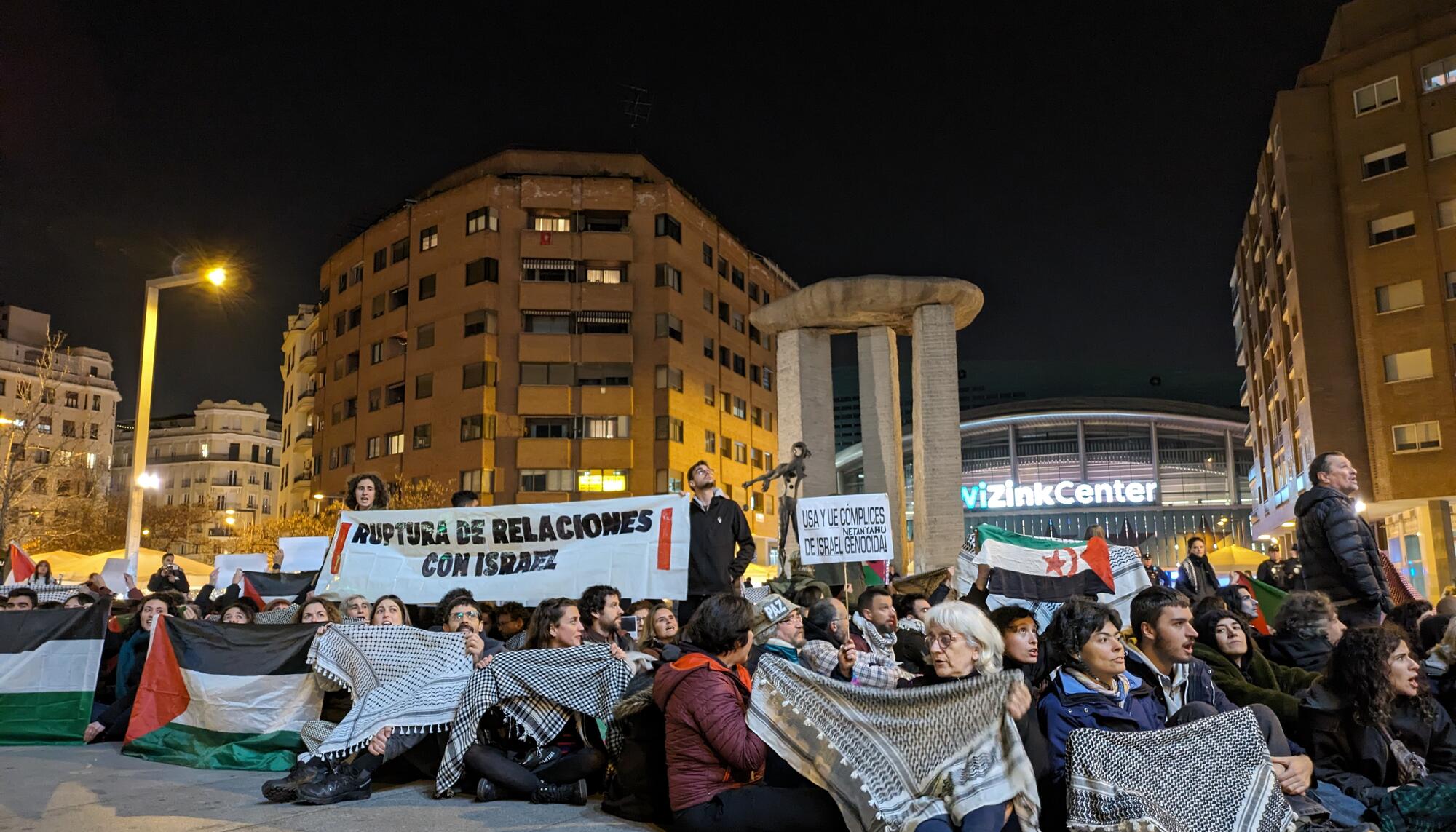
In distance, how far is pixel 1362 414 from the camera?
41.4m

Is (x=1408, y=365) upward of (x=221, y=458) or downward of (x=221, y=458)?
downward

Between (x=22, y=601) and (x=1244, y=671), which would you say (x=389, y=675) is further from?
(x=22, y=601)

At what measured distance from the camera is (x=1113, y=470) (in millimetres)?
77062

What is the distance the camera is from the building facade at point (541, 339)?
56156 mm

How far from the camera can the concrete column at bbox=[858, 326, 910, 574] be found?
26641mm

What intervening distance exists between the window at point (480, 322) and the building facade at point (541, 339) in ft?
0.25

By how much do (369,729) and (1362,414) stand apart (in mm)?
43912

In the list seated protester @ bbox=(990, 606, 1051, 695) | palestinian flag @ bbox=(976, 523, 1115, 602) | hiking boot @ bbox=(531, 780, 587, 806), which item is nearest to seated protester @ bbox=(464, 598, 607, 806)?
hiking boot @ bbox=(531, 780, 587, 806)

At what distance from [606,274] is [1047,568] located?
4822 centimetres

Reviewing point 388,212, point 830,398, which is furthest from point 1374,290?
point 388,212

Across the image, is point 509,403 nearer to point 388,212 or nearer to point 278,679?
point 388,212

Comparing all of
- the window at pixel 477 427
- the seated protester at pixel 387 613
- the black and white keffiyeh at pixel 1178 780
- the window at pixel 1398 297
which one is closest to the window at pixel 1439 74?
the window at pixel 1398 297

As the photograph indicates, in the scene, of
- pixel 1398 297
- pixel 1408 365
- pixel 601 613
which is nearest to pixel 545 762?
pixel 601 613

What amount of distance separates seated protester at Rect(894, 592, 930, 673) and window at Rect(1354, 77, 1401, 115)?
41802mm
